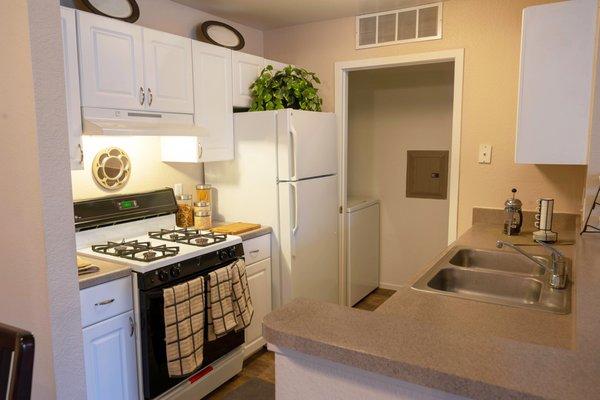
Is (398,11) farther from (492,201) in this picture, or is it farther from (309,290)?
(309,290)

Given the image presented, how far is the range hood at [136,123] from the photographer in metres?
2.11

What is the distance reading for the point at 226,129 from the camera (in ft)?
9.75

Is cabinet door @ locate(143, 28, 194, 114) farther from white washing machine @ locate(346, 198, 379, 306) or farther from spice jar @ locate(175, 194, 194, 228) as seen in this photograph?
white washing machine @ locate(346, 198, 379, 306)

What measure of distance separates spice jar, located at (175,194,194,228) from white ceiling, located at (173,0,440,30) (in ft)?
4.30

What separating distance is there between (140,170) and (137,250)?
0.68m

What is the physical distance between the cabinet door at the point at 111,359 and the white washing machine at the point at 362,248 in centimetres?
204

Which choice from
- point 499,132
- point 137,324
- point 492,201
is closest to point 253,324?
point 137,324

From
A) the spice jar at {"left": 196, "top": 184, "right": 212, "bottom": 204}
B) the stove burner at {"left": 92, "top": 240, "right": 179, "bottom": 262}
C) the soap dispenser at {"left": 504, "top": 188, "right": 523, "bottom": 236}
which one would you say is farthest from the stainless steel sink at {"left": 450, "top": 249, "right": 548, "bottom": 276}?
the spice jar at {"left": 196, "top": 184, "right": 212, "bottom": 204}

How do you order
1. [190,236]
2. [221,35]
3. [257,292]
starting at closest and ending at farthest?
1. [190,236]
2. [257,292]
3. [221,35]

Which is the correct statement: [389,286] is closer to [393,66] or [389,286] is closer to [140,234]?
[393,66]

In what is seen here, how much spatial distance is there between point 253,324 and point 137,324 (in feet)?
3.13

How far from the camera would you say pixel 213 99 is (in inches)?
Result: 112

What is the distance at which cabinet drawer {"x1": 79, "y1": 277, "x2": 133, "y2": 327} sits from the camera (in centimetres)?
189

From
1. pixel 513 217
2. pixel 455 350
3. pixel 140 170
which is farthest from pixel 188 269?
pixel 513 217
